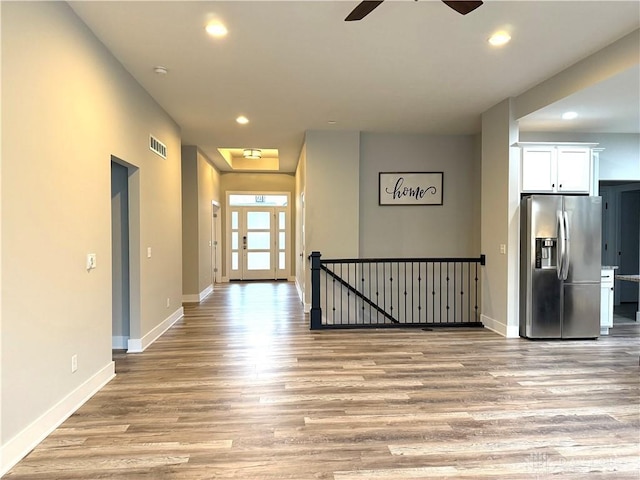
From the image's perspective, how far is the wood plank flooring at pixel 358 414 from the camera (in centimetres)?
221

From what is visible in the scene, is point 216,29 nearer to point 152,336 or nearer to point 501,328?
point 152,336

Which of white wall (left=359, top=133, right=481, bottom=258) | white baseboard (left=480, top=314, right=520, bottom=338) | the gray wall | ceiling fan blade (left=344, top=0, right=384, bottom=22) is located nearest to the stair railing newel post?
white wall (left=359, top=133, right=481, bottom=258)

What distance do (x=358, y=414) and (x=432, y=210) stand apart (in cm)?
466

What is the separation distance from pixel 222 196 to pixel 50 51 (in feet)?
25.9

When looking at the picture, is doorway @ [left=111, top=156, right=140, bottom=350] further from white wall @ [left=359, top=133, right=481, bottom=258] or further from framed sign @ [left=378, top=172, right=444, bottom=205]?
framed sign @ [left=378, top=172, right=444, bottom=205]

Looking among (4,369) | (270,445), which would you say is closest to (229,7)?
(4,369)

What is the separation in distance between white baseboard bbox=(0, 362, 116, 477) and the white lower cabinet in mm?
5692

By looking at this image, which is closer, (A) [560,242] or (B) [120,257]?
(B) [120,257]

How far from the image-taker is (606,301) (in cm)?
508

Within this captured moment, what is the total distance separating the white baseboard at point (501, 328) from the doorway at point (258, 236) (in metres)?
6.33

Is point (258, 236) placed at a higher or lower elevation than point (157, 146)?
lower

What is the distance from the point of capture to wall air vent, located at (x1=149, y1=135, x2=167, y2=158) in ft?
15.5

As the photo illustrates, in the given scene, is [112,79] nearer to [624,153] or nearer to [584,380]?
[584,380]

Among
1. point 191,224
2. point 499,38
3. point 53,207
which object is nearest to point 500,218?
point 499,38
